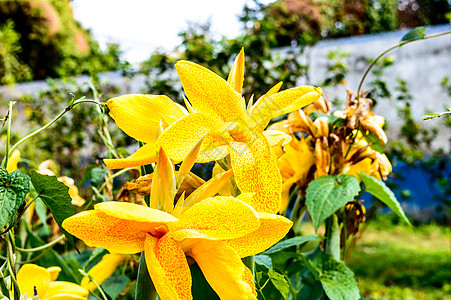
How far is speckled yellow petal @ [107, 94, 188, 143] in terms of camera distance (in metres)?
0.41

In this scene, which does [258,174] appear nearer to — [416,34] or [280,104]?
[280,104]

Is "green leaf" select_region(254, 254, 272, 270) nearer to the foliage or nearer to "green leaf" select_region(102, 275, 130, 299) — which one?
"green leaf" select_region(102, 275, 130, 299)

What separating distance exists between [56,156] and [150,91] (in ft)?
5.03

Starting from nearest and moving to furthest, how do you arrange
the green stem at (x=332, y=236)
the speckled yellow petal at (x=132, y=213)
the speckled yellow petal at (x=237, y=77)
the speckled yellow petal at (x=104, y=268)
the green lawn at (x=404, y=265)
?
1. the speckled yellow petal at (x=132, y=213)
2. the speckled yellow petal at (x=237, y=77)
3. the speckled yellow petal at (x=104, y=268)
4. the green stem at (x=332, y=236)
5. the green lawn at (x=404, y=265)

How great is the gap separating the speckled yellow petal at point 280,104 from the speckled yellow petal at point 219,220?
95 mm

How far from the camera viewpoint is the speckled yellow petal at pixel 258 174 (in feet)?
1.20

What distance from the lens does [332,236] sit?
0.78 metres

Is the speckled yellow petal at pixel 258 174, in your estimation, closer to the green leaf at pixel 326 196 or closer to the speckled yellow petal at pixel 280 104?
the speckled yellow petal at pixel 280 104

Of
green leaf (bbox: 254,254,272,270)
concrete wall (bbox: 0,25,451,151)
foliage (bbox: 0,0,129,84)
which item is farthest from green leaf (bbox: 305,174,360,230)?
foliage (bbox: 0,0,129,84)

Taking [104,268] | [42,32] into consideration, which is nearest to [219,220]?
[104,268]

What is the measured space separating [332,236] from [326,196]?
113 mm

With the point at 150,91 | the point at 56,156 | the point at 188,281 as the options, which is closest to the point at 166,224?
the point at 188,281

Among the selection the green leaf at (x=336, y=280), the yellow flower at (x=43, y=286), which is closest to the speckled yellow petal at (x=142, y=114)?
the yellow flower at (x=43, y=286)

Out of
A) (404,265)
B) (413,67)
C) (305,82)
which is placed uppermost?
(305,82)
